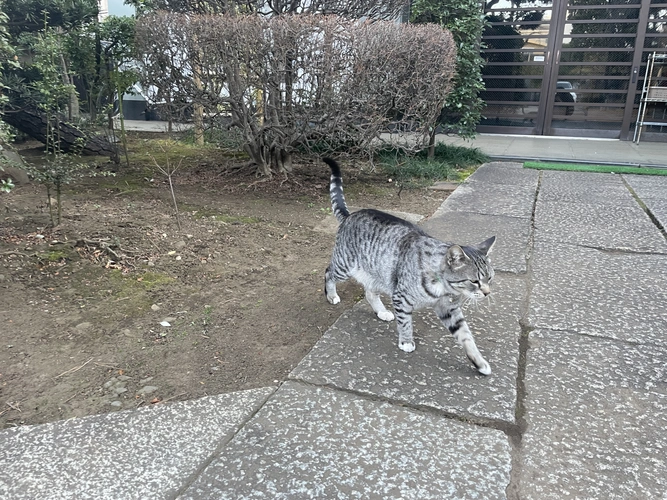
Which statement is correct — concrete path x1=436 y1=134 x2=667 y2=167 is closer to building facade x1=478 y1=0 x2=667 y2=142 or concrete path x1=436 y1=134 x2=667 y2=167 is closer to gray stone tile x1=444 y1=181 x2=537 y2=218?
building facade x1=478 y1=0 x2=667 y2=142

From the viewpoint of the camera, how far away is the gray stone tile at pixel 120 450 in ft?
5.89

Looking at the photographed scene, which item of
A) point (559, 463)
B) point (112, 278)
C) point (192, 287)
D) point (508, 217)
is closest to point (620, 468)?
point (559, 463)

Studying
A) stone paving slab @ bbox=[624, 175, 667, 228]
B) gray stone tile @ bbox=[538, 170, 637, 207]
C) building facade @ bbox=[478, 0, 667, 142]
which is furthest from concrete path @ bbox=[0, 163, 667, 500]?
building facade @ bbox=[478, 0, 667, 142]

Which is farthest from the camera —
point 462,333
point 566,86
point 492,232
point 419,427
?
point 566,86

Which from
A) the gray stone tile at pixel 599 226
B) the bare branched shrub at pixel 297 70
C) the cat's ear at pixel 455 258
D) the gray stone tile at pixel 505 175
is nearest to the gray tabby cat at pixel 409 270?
the cat's ear at pixel 455 258

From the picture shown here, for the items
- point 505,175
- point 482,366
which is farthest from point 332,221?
point 505,175

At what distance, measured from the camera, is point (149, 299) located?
10.9ft

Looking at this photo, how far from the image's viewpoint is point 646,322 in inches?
118

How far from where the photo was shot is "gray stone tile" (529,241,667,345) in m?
2.96

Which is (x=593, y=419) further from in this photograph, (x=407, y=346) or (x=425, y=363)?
(x=407, y=346)

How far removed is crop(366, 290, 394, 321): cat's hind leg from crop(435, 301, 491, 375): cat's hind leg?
0.45 m

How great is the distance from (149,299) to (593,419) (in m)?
2.68

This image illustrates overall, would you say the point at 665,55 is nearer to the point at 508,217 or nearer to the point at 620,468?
the point at 508,217

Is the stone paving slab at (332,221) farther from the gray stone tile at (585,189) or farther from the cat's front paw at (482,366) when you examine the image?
the cat's front paw at (482,366)
